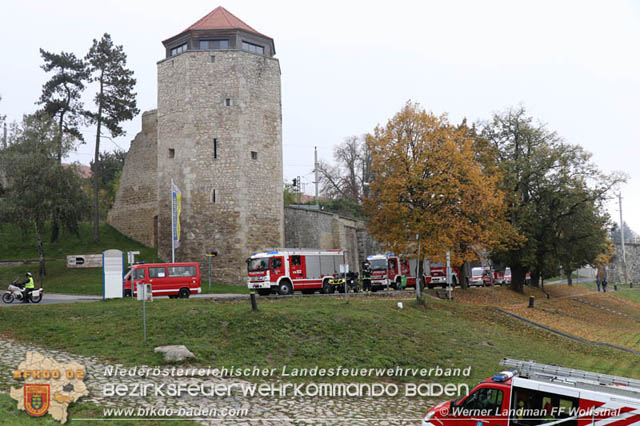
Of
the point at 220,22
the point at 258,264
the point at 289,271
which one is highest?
the point at 220,22

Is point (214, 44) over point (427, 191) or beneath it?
over

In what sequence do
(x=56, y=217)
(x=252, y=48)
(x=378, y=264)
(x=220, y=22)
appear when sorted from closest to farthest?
(x=56, y=217) → (x=378, y=264) → (x=252, y=48) → (x=220, y=22)

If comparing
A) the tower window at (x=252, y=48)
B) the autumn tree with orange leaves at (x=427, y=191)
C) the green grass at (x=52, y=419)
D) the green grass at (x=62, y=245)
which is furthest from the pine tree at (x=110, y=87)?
the green grass at (x=52, y=419)

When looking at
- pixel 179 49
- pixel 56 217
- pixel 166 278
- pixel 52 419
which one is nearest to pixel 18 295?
pixel 166 278

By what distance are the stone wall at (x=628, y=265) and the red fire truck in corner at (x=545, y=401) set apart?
74005 millimetres

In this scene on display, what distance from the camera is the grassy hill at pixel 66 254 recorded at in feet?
115

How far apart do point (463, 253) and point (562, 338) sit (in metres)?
9.09

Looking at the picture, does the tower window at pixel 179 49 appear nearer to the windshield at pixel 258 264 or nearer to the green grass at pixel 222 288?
the green grass at pixel 222 288

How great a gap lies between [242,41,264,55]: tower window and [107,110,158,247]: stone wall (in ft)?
42.8

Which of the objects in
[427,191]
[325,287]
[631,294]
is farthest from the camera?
[631,294]

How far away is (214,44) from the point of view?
39.5 metres

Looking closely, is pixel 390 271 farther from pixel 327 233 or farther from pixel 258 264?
pixel 258 264

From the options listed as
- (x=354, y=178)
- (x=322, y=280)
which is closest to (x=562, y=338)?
(x=322, y=280)

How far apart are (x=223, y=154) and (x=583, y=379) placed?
3134 cm
